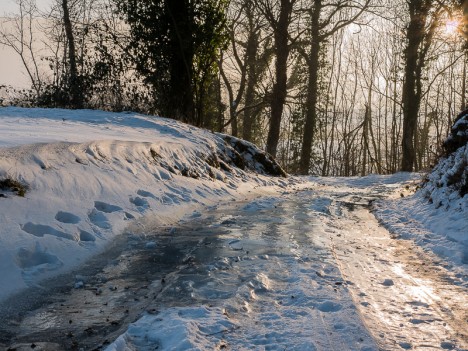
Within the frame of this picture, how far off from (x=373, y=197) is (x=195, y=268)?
25.6 ft

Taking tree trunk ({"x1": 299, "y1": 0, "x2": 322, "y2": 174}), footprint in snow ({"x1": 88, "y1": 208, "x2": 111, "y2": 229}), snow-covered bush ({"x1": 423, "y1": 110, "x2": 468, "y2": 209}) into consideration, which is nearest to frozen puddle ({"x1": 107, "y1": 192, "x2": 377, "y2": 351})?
footprint in snow ({"x1": 88, "y1": 208, "x2": 111, "y2": 229})

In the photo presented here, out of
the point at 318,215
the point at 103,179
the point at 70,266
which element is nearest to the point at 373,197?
the point at 318,215

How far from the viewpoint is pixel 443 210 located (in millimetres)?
7344

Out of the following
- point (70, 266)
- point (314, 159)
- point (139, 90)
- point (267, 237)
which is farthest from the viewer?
point (314, 159)

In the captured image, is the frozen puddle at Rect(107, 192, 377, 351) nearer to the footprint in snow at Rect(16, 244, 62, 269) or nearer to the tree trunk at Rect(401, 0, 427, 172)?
the footprint in snow at Rect(16, 244, 62, 269)

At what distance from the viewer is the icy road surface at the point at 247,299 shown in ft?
9.45

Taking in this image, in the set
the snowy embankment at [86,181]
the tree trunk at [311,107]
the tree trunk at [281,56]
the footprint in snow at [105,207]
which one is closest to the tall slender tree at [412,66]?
the tree trunk at [311,107]

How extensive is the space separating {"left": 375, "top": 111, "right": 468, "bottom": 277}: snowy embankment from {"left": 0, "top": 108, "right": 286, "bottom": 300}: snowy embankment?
3.39 meters

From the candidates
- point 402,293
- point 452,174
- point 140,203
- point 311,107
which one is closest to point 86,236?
point 140,203

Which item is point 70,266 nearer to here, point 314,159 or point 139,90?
point 139,90

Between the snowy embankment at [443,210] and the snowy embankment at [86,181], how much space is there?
3.39 m

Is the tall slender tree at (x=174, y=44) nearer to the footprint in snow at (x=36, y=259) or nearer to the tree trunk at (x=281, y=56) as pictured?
the tree trunk at (x=281, y=56)

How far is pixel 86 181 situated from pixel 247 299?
3.49 m

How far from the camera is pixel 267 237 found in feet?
18.8
